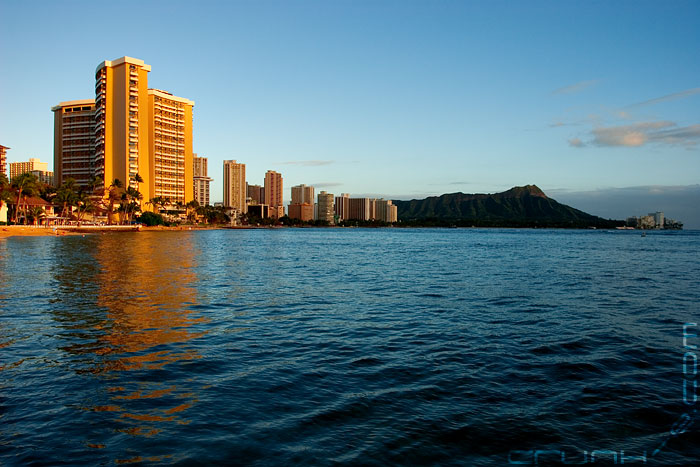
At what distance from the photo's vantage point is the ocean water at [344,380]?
8602 mm

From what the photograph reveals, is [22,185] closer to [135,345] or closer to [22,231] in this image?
[22,231]

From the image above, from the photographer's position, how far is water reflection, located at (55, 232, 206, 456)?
1009 cm

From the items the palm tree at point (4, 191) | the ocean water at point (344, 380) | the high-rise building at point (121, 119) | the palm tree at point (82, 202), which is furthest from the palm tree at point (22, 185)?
the ocean water at point (344, 380)

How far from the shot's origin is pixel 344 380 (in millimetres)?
12148

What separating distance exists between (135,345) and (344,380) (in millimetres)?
7858

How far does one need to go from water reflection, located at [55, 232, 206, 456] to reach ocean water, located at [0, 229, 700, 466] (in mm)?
70

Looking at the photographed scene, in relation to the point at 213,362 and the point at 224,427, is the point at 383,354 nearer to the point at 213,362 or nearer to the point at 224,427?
Result: the point at 213,362

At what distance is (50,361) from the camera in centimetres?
1354

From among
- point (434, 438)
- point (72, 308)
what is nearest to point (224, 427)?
point (434, 438)

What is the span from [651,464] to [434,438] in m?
3.81

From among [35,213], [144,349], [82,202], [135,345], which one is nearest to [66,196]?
[82,202]

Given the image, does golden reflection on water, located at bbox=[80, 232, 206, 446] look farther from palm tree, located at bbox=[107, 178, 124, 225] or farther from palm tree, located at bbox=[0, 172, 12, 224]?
palm tree, located at bbox=[107, 178, 124, 225]

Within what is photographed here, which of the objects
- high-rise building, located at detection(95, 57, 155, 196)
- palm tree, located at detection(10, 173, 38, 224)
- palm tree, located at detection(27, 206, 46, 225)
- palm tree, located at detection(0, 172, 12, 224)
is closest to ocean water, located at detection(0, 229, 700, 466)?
palm tree, located at detection(0, 172, 12, 224)

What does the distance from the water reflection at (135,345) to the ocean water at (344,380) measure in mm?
70
